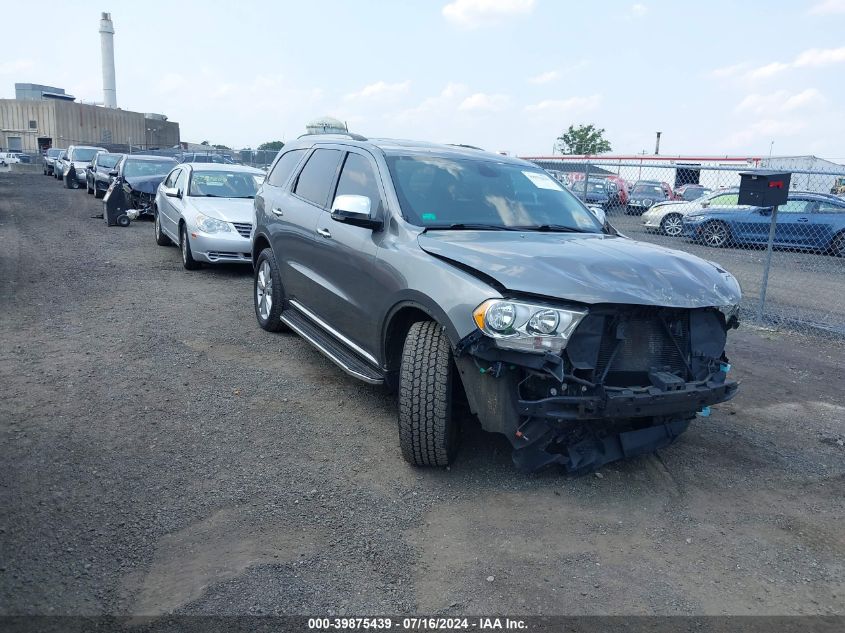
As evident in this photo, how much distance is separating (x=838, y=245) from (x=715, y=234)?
8.00ft

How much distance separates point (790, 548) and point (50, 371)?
527cm

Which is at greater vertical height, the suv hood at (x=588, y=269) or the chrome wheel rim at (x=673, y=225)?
the suv hood at (x=588, y=269)

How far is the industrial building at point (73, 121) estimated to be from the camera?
6900 cm

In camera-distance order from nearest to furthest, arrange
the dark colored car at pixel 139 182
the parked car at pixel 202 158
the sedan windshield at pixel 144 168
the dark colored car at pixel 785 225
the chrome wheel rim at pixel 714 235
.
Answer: the dark colored car at pixel 785 225 < the dark colored car at pixel 139 182 < the chrome wheel rim at pixel 714 235 < the sedan windshield at pixel 144 168 < the parked car at pixel 202 158

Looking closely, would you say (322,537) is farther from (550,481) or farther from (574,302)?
(574,302)

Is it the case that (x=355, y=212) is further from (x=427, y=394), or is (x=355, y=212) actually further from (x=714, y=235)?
(x=714, y=235)

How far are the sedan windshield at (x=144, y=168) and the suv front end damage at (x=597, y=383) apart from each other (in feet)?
49.4

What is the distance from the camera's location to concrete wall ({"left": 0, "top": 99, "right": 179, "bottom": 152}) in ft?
226

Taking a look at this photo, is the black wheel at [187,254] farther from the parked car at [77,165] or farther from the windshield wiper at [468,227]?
the parked car at [77,165]

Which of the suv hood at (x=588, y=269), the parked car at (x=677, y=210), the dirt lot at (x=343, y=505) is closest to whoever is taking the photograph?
the dirt lot at (x=343, y=505)

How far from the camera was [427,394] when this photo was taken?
3.78m

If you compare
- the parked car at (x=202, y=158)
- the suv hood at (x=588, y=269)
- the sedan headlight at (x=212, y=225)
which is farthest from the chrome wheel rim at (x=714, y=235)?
the parked car at (x=202, y=158)

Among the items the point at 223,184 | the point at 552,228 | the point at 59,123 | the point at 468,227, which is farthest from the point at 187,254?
the point at 59,123

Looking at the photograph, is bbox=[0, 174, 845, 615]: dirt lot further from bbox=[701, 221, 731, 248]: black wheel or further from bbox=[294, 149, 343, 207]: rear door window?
bbox=[701, 221, 731, 248]: black wheel
